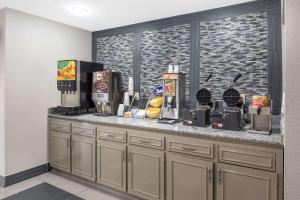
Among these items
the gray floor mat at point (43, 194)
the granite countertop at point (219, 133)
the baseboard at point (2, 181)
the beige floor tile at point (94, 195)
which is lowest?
the beige floor tile at point (94, 195)

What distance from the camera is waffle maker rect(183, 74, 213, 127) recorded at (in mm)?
2135

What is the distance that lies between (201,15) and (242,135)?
165 centimetres

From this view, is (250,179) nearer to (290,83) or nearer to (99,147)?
(290,83)

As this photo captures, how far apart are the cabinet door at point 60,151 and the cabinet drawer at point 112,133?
64cm

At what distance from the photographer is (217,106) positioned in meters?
2.44

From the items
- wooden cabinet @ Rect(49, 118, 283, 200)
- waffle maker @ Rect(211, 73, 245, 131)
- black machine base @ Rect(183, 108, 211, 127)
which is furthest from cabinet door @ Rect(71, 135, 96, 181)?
waffle maker @ Rect(211, 73, 245, 131)

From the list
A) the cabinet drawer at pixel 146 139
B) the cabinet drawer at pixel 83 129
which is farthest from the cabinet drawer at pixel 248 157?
the cabinet drawer at pixel 83 129

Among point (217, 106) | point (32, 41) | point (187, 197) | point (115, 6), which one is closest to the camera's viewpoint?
point (187, 197)

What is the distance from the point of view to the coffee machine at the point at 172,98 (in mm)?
2455

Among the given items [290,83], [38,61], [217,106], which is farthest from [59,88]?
[290,83]

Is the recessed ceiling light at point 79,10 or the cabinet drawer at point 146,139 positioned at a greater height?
the recessed ceiling light at point 79,10

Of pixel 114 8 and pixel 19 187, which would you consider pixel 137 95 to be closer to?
pixel 114 8

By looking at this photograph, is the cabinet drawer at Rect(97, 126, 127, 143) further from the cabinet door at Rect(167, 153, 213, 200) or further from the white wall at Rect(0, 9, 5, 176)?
the white wall at Rect(0, 9, 5, 176)

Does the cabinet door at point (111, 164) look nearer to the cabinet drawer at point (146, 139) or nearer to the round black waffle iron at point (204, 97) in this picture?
the cabinet drawer at point (146, 139)
